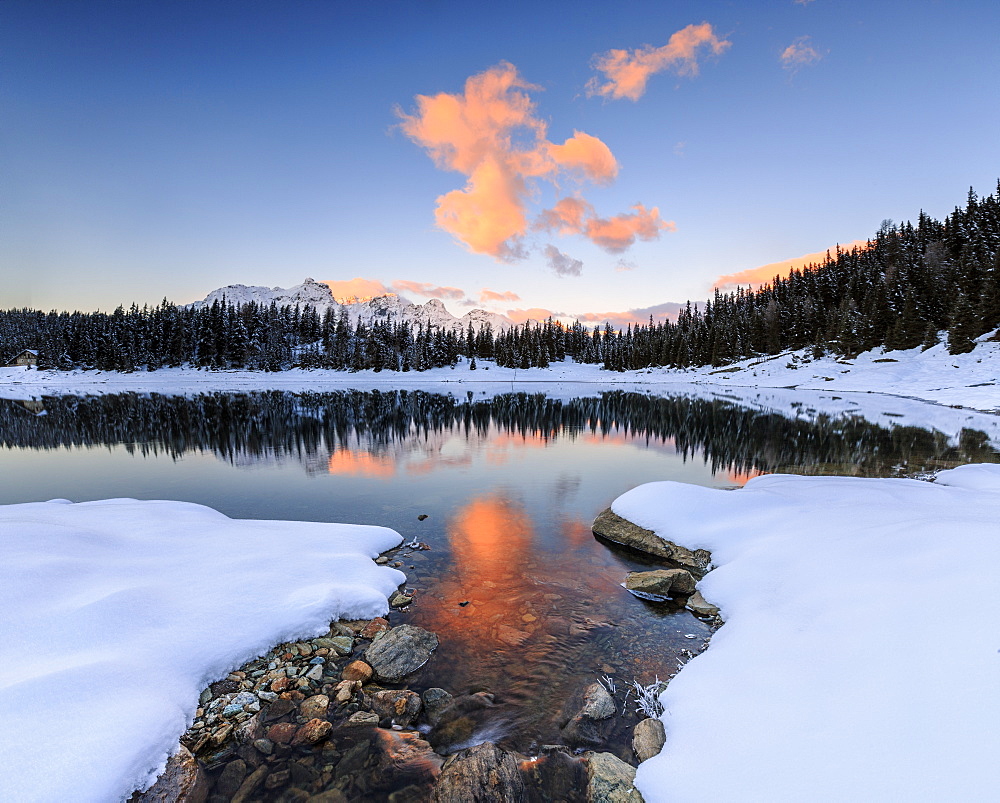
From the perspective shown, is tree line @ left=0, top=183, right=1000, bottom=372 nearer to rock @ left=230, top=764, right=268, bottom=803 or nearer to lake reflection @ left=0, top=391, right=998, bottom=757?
lake reflection @ left=0, top=391, right=998, bottom=757

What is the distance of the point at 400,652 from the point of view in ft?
20.8

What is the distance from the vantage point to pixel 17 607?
17.8 ft

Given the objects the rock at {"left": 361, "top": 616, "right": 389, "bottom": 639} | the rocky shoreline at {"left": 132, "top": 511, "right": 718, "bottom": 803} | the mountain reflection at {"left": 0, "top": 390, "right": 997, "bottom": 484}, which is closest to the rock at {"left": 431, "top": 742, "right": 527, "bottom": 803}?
the rocky shoreline at {"left": 132, "top": 511, "right": 718, "bottom": 803}

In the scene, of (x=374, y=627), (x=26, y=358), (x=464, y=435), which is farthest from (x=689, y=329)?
(x=26, y=358)

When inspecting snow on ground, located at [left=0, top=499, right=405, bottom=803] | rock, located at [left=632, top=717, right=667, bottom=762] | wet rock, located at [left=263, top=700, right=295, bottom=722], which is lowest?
wet rock, located at [left=263, top=700, right=295, bottom=722]

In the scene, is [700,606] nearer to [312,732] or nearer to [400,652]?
[400,652]

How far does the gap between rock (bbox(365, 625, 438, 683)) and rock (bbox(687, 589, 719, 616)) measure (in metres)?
4.52

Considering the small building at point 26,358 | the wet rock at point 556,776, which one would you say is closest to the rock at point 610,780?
the wet rock at point 556,776

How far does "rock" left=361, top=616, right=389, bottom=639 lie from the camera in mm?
6969

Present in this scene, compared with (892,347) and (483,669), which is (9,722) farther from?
(892,347)

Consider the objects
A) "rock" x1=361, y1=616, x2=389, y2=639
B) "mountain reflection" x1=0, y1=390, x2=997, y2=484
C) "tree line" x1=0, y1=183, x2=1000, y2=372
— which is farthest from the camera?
"tree line" x1=0, y1=183, x2=1000, y2=372

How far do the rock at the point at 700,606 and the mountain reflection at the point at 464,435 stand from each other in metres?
11.4

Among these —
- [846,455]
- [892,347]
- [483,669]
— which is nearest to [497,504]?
[483,669]

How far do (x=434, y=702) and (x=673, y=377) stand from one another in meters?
103
